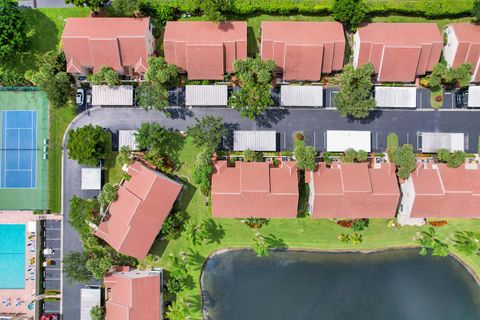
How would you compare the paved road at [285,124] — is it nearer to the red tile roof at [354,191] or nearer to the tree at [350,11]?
the red tile roof at [354,191]

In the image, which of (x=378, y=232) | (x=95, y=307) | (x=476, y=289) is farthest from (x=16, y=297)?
(x=476, y=289)

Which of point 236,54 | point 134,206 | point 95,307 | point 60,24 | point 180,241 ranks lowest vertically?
point 95,307

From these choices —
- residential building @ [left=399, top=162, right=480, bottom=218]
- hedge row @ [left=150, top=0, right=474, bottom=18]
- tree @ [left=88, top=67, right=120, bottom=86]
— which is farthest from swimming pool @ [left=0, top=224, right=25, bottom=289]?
residential building @ [left=399, top=162, right=480, bottom=218]

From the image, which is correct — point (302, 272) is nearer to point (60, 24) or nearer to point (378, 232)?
point (378, 232)

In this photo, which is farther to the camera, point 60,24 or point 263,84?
point 60,24

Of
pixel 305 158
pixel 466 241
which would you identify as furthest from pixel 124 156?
pixel 466 241

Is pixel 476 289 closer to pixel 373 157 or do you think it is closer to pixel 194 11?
pixel 373 157

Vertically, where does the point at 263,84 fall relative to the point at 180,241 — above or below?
above
